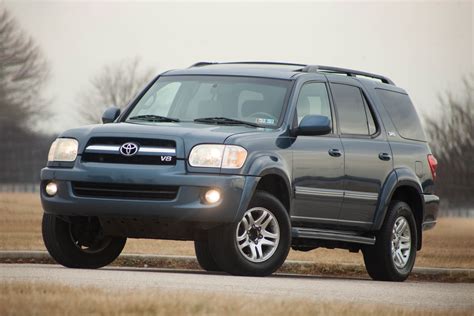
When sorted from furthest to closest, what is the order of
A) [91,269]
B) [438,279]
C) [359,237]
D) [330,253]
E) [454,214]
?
[454,214]
[330,253]
[438,279]
[359,237]
[91,269]

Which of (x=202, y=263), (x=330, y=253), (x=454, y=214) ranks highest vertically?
(x=202, y=263)

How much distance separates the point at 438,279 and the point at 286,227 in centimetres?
513

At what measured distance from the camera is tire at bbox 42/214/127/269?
12344 millimetres

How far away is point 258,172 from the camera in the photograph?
11.6 metres

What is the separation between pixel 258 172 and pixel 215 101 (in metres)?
1.36

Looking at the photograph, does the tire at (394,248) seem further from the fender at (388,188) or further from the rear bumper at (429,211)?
the rear bumper at (429,211)

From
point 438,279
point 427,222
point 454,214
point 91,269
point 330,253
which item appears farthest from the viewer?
point 454,214

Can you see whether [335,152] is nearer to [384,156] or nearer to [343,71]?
[384,156]

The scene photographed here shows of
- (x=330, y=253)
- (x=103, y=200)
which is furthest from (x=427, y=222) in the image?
(x=330, y=253)

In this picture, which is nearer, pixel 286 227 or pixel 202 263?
pixel 286 227

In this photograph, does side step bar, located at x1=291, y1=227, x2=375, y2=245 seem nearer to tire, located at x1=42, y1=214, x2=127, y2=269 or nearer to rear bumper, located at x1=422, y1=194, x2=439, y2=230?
rear bumper, located at x1=422, y1=194, x2=439, y2=230

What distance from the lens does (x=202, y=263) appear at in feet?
47.2

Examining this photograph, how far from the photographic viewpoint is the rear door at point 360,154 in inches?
523

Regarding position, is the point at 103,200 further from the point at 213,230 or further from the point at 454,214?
the point at 454,214
